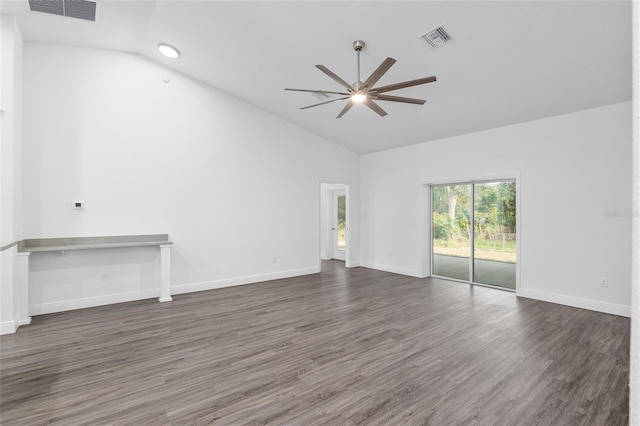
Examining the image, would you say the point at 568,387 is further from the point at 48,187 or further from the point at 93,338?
the point at 48,187

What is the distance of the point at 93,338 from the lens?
3.58m

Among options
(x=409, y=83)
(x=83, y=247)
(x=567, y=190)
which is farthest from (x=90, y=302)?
(x=567, y=190)

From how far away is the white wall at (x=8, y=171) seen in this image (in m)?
3.70

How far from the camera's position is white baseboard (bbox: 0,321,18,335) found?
368cm

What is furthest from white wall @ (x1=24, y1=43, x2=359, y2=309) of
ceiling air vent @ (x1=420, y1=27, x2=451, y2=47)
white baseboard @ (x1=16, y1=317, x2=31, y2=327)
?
ceiling air vent @ (x1=420, y1=27, x2=451, y2=47)

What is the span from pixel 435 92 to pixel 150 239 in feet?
16.5

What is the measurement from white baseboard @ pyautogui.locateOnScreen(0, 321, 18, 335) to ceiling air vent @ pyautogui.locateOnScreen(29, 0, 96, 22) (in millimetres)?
3767

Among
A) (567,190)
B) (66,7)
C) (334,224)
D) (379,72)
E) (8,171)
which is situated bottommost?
(334,224)

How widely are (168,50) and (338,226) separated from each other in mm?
5946

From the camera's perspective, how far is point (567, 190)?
471 cm

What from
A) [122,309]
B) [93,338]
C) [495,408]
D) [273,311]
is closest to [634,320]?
[495,408]

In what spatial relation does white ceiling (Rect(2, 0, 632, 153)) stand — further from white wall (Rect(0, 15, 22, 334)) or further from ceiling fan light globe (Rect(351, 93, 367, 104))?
ceiling fan light globe (Rect(351, 93, 367, 104))

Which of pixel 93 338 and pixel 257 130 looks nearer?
pixel 93 338

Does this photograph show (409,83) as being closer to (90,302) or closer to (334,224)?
(90,302)
